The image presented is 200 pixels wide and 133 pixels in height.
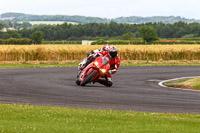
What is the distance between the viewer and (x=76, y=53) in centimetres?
4894

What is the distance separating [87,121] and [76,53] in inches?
1412

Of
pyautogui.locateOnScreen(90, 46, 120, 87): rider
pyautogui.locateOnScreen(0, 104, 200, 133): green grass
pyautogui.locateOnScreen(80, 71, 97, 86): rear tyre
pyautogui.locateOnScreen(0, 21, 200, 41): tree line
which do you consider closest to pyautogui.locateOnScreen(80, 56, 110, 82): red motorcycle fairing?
pyautogui.locateOnScreen(80, 71, 97, 86): rear tyre

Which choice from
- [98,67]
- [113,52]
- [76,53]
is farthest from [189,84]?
[76,53]

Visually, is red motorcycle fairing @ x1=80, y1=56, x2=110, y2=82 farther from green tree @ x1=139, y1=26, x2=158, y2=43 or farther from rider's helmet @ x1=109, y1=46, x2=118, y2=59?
green tree @ x1=139, y1=26, x2=158, y2=43

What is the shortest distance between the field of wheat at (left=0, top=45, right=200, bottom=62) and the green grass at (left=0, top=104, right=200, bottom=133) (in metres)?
31.3

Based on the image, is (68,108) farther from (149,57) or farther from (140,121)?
(149,57)

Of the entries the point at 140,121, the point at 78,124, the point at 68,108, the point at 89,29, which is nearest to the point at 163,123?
the point at 140,121

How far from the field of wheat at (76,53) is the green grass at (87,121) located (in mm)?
31304

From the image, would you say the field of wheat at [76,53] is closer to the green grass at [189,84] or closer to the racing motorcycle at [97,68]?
the green grass at [189,84]

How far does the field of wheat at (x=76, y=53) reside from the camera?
154 feet

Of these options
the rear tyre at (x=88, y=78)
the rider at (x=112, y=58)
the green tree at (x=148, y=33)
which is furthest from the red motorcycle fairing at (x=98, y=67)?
the green tree at (x=148, y=33)

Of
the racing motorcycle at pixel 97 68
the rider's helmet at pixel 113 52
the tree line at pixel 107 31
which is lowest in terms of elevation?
the tree line at pixel 107 31

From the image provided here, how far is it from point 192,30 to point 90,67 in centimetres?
16738

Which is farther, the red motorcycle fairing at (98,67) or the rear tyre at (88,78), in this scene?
the rear tyre at (88,78)
